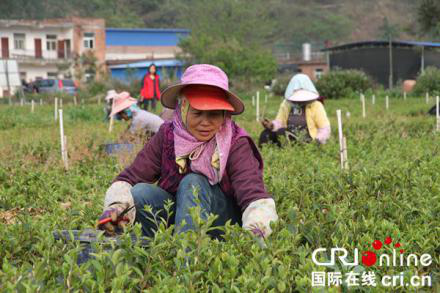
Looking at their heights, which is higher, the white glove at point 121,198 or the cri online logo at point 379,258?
the white glove at point 121,198

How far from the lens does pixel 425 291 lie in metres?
2.96

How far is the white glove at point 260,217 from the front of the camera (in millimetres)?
3424

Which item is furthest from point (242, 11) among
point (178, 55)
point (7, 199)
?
point (7, 199)

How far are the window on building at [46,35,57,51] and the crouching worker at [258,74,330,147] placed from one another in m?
47.7

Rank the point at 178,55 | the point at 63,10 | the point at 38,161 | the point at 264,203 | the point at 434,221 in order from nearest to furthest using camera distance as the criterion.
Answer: the point at 264,203 → the point at 434,221 → the point at 38,161 → the point at 178,55 → the point at 63,10

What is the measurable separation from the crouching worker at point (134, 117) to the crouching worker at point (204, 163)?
4653 mm

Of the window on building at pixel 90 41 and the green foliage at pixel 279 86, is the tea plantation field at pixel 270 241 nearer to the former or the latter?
A: the green foliage at pixel 279 86

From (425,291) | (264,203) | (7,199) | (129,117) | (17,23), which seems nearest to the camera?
(425,291)

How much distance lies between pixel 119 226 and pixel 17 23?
51162mm

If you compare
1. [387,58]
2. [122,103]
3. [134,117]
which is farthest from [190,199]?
[387,58]

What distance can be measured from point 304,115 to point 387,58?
103 feet

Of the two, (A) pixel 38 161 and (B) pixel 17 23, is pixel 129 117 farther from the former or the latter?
(B) pixel 17 23

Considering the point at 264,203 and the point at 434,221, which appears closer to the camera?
the point at 264,203

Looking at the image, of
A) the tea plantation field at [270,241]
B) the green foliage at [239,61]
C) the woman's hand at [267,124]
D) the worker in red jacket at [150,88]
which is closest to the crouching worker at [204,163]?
the tea plantation field at [270,241]
